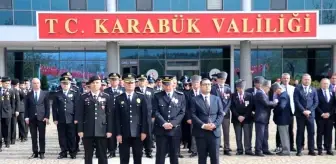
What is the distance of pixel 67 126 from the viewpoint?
30.4ft

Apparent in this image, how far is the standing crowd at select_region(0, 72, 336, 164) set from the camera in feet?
23.6

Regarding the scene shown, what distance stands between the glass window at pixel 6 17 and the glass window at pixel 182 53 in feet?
30.6

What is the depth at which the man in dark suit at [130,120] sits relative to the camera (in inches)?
282

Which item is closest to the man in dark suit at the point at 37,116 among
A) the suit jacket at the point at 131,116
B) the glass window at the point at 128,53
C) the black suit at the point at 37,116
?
the black suit at the point at 37,116

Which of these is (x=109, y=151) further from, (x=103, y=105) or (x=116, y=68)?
(x=116, y=68)

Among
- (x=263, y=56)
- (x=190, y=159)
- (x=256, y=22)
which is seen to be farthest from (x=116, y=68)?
(x=190, y=159)

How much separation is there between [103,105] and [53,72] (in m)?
19.5

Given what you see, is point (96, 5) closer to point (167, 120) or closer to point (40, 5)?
point (40, 5)

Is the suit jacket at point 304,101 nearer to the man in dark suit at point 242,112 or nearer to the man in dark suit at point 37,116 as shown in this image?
the man in dark suit at point 242,112

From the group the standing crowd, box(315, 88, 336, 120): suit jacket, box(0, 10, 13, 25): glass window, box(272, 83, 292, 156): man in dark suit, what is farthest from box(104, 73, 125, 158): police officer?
box(0, 10, 13, 25): glass window

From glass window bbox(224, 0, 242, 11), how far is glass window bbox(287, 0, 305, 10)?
307 cm

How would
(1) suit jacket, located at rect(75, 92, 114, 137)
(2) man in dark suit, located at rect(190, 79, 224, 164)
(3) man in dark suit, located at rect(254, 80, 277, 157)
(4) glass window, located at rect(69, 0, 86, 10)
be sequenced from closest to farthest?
(2) man in dark suit, located at rect(190, 79, 224, 164)
(1) suit jacket, located at rect(75, 92, 114, 137)
(3) man in dark suit, located at rect(254, 80, 277, 157)
(4) glass window, located at rect(69, 0, 86, 10)

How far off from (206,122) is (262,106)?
7.61 feet

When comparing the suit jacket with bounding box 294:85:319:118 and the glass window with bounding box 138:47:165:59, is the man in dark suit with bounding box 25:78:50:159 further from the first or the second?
the glass window with bounding box 138:47:165:59
